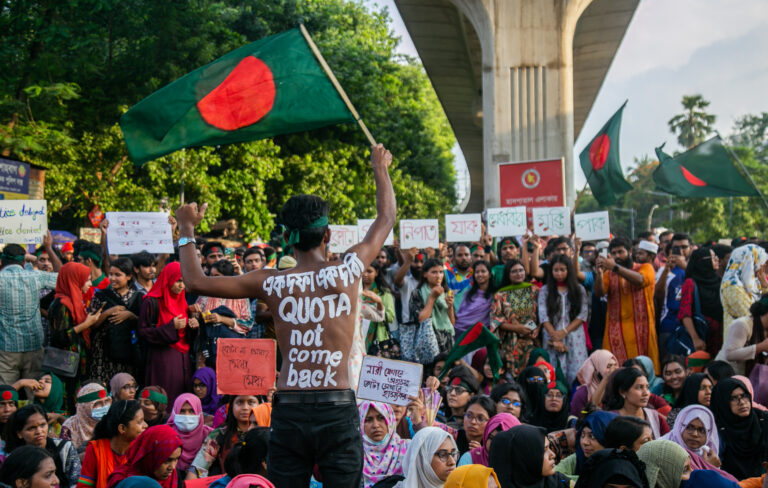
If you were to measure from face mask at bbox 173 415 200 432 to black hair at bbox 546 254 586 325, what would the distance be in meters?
3.61

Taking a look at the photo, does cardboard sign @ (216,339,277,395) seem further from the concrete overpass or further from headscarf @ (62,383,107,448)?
the concrete overpass

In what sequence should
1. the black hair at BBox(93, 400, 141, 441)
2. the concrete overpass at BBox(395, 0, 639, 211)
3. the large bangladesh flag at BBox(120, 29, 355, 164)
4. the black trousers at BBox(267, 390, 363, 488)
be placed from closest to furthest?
the black trousers at BBox(267, 390, 363, 488) < the large bangladesh flag at BBox(120, 29, 355, 164) < the black hair at BBox(93, 400, 141, 441) < the concrete overpass at BBox(395, 0, 639, 211)

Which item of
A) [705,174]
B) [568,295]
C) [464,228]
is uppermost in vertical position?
[705,174]

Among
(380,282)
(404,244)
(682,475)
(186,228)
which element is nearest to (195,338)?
(380,282)

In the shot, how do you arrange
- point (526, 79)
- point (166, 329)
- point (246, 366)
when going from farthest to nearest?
point (526, 79), point (166, 329), point (246, 366)

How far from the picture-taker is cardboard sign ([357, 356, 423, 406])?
5320 millimetres

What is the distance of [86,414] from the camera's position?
6500 mm

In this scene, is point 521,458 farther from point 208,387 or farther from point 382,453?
point 208,387

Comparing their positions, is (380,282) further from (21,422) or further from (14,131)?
(14,131)

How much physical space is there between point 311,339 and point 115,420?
2.64 meters

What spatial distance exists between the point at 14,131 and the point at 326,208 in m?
13.0

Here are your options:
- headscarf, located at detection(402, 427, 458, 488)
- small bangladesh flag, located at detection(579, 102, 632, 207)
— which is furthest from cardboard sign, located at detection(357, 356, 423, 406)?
small bangladesh flag, located at detection(579, 102, 632, 207)

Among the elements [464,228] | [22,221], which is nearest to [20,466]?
[22,221]

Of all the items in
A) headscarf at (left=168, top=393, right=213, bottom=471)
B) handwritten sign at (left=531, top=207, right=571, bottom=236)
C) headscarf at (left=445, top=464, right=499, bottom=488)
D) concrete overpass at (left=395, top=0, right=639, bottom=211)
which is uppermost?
concrete overpass at (left=395, top=0, right=639, bottom=211)
